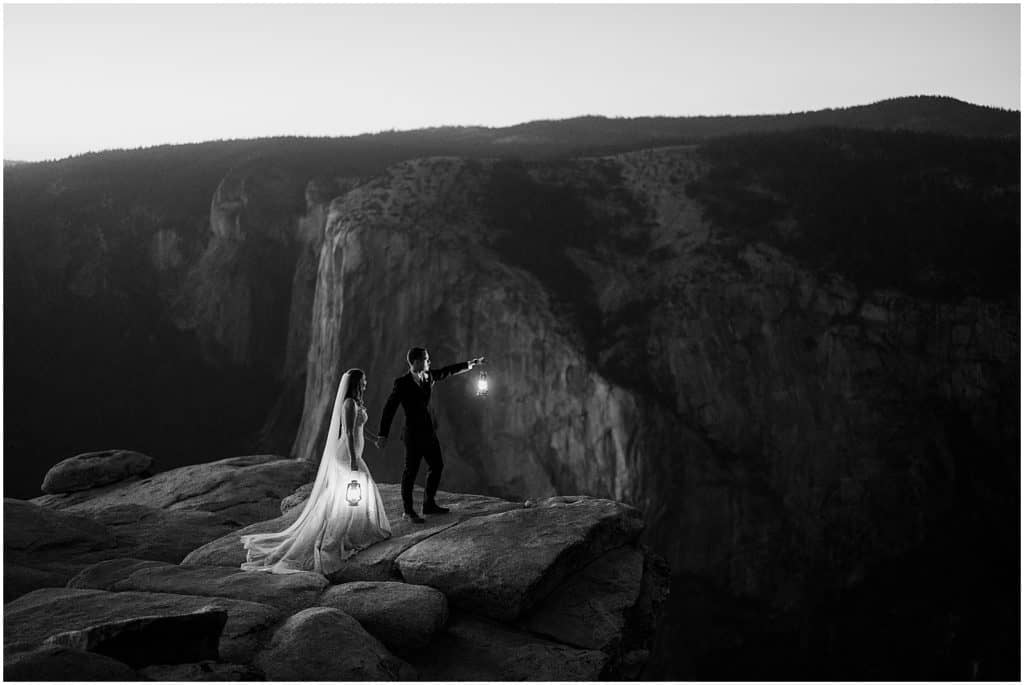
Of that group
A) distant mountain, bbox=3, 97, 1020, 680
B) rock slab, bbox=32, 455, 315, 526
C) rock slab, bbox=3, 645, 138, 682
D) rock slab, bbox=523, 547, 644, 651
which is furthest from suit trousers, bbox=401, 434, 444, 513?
distant mountain, bbox=3, 97, 1020, 680

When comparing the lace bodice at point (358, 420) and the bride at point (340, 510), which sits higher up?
the lace bodice at point (358, 420)

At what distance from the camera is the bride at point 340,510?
10672 mm

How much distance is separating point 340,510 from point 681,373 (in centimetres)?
2305

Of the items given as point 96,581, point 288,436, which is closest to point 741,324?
point 288,436

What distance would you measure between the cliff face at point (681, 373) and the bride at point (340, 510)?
809 inches

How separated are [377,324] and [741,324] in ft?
51.3

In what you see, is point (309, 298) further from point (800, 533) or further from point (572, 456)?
point (800, 533)

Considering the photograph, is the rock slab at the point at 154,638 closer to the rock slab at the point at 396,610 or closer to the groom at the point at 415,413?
the rock slab at the point at 396,610

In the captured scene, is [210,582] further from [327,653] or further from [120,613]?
[327,653]

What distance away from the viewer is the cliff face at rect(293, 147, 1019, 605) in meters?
29.8

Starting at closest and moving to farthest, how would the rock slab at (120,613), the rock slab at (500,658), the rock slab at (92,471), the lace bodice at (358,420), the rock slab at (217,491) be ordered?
the rock slab at (120,613) → the rock slab at (500,658) → the lace bodice at (358,420) → the rock slab at (217,491) → the rock slab at (92,471)

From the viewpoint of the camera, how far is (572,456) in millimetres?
31859

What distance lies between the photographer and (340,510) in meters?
10.9

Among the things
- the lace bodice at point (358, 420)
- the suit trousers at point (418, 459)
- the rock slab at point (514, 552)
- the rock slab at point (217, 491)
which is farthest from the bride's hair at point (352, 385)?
the rock slab at point (217, 491)
